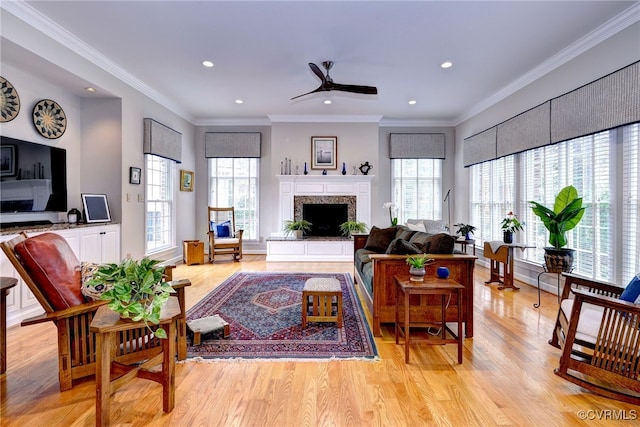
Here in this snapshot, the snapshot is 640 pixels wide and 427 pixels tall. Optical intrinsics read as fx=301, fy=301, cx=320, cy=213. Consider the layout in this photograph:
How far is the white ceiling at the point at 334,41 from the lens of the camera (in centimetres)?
287

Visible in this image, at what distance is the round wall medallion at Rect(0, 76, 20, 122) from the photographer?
3118mm

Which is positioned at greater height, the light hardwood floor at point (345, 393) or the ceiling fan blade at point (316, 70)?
the ceiling fan blade at point (316, 70)

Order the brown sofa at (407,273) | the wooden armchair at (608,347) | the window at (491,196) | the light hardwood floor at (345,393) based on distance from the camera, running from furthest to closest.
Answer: the window at (491,196) < the brown sofa at (407,273) < the wooden armchair at (608,347) < the light hardwood floor at (345,393)

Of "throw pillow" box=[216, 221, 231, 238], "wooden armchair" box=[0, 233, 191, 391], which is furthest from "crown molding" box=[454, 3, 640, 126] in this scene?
"throw pillow" box=[216, 221, 231, 238]

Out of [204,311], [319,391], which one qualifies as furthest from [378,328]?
[204,311]

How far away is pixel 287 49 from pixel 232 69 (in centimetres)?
102

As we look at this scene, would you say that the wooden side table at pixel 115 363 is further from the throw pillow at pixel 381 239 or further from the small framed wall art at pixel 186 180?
the small framed wall art at pixel 186 180

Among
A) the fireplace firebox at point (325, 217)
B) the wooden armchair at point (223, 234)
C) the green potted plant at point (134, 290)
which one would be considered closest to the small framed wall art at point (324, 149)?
the fireplace firebox at point (325, 217)

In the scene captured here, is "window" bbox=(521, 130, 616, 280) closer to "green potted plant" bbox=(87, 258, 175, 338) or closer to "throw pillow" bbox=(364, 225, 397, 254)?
"throw pillow" bbox=(364, 225, 397, 254)

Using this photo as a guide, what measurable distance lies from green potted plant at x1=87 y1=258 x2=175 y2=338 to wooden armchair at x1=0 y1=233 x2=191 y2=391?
0.47 meters

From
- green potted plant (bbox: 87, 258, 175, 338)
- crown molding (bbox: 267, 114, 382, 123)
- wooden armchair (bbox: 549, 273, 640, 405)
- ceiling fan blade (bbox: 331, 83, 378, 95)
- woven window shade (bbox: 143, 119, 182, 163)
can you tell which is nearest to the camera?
green potted plant (bbox: 87, 258, 175, 338)

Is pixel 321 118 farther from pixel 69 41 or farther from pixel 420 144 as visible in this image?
pixel 69 41

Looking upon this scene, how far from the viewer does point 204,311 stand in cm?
322

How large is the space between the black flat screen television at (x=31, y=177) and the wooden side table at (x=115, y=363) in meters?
2.60
